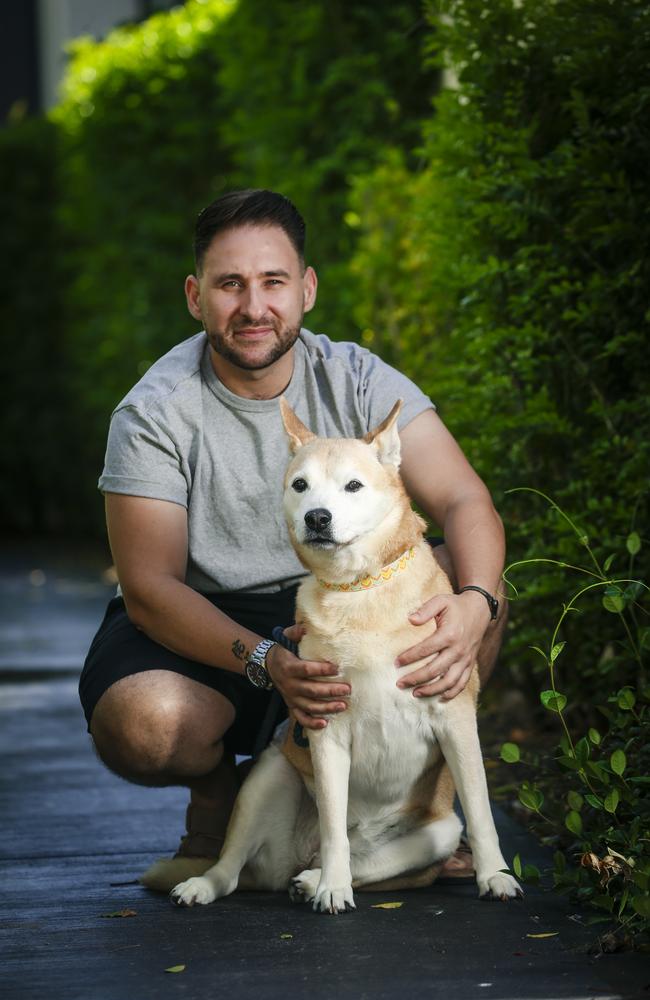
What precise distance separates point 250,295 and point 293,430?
0.45m

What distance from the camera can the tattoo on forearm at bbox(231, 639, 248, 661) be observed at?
10.2 ft

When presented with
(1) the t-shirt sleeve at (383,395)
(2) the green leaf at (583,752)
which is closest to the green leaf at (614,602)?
(2) the green leaf at (583,752)

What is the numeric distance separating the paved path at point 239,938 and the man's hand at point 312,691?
1.36 feet

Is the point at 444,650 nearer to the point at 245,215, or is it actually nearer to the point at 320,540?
the point at 320,540

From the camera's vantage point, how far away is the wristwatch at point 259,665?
3.08m

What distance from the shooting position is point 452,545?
328 cm

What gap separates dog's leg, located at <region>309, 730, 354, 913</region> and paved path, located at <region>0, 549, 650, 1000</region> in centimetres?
4

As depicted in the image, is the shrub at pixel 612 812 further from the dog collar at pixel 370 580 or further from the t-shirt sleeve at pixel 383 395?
the t-shirt sleeve at pixel 383 395

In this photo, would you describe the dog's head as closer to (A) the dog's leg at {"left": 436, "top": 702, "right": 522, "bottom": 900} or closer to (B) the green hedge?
(A) the dog's leg at {"left": 436, "top": 702, "right": 522, "bottom": 900}

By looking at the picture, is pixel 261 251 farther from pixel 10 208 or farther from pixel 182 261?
pixel 10 208

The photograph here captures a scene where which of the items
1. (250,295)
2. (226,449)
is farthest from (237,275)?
(226,449)

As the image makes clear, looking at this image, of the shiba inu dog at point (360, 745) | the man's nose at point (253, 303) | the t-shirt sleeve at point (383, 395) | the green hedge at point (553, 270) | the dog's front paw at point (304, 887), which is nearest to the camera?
the shiba inu dog at point (360, 745)

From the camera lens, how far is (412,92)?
6941 millimetres

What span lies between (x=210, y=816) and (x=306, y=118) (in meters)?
4.89
